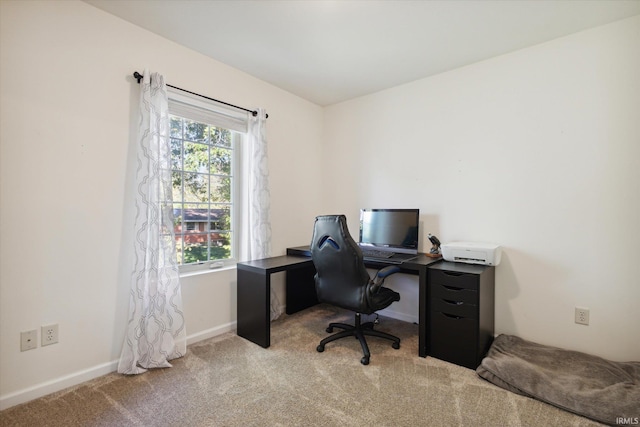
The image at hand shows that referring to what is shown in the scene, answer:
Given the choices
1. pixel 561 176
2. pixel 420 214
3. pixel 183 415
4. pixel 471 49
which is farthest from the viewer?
pixel 420 214

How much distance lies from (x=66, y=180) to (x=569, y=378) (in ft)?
10.9

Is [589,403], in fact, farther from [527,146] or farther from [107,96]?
[107,96]

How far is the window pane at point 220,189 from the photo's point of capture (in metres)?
2.74

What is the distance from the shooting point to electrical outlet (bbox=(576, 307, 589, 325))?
218cm

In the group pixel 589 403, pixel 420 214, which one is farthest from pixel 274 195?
pixel 589 403

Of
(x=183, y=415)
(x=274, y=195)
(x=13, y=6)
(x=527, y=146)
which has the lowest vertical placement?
(x=183, y=415)

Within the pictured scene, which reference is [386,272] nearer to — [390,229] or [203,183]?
[390,229]

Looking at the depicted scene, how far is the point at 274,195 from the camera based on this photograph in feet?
10.4

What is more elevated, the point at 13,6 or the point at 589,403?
the point at 13,6

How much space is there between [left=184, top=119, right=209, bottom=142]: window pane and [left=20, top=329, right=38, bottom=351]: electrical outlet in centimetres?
165

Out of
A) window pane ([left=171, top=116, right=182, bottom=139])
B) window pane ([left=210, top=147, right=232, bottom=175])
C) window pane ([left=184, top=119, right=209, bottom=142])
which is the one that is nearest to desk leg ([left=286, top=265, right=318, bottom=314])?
window pane ([left=210, top=147, right=232, bottom=175])

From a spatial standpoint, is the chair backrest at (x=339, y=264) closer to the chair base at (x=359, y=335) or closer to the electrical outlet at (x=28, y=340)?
the chair base at (x=359, y=335)

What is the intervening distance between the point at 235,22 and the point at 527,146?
7.95 feet

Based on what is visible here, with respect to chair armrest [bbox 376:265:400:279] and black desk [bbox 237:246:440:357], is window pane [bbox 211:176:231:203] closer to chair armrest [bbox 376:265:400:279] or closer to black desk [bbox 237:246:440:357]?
black desk [bbox 237:246:440:357]
